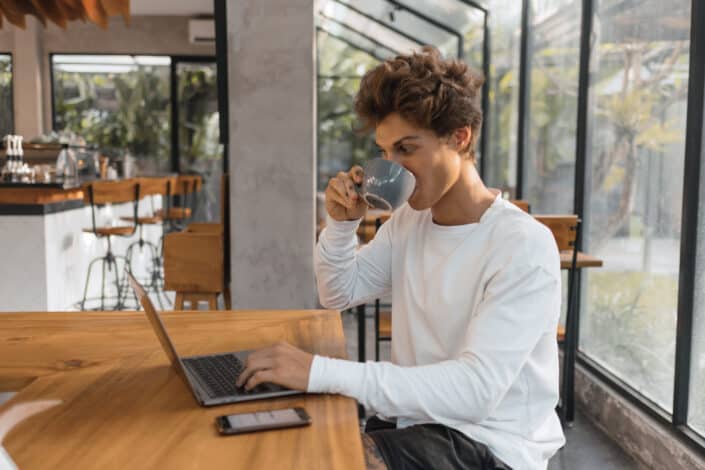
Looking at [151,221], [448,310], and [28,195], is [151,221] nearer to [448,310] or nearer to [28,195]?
[28,195]

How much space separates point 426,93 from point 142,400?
2.42 feet

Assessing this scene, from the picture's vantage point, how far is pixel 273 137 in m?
3.21

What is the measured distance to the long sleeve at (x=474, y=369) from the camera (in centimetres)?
125

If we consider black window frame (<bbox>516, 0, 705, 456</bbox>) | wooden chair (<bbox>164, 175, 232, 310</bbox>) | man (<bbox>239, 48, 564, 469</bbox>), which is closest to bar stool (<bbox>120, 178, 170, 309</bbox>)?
wooden chair (<bbox>164, 175, 232, 310</bbox>)

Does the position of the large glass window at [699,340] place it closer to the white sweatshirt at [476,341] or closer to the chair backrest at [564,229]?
the chair backrest at [564,229]

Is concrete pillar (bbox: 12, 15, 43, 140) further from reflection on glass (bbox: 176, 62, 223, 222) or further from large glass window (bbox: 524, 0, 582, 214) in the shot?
large glass window (bbox: 524, 0, 582, 214)

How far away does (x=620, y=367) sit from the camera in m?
3.46

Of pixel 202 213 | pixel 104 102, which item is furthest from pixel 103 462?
pixel 104 102

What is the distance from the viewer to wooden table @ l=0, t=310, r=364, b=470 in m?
1.00

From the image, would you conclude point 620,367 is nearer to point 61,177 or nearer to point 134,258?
point 61,177

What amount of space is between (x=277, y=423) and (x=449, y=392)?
0.32m

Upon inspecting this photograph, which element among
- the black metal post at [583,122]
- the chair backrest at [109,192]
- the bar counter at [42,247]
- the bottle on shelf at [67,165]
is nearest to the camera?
the black metal post at [583,122]

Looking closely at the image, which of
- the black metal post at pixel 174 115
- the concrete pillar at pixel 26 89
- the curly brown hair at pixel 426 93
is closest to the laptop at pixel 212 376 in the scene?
the curly brown hair at pixel 426 93

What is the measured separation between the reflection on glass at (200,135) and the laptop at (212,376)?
356 inches
